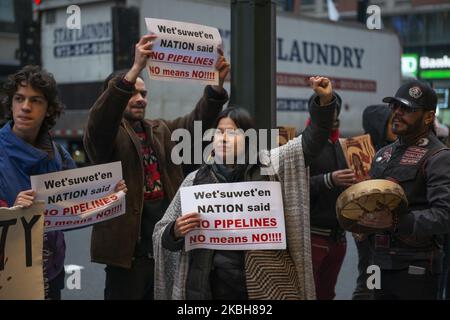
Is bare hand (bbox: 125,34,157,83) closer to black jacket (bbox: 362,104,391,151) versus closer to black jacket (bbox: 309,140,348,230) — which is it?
black jacket (bbox: 309,140,348,230)

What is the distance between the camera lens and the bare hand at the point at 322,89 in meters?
3.39

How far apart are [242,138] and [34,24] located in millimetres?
12012

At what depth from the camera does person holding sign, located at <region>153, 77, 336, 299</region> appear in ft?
11.0

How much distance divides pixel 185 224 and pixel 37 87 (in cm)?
95

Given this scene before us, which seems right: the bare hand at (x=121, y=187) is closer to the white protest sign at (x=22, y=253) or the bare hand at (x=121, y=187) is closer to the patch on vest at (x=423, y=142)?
the white protest sign at (x=22, y=253)

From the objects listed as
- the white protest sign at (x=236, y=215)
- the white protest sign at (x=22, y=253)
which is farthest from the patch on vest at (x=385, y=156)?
the white protest sign at (x=22, y=253)

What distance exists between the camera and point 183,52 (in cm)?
390

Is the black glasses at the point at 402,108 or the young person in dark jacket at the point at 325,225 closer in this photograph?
the black glasses at the point at 402,108

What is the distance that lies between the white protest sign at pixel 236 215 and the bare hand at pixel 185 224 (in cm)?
4

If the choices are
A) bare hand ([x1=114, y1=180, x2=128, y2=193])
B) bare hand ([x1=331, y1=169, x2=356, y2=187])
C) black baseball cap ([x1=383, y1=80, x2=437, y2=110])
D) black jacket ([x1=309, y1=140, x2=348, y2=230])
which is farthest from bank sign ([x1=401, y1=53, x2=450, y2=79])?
bare hand ([x1=114, y1=180, x2=128, y2=193])

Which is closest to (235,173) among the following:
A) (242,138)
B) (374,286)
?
(242,138)

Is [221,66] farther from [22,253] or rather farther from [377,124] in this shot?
[377,124]

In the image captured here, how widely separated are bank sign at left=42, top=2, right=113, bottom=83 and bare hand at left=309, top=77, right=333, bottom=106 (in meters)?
10.2

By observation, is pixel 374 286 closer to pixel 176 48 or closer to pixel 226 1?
pixel 176 48
